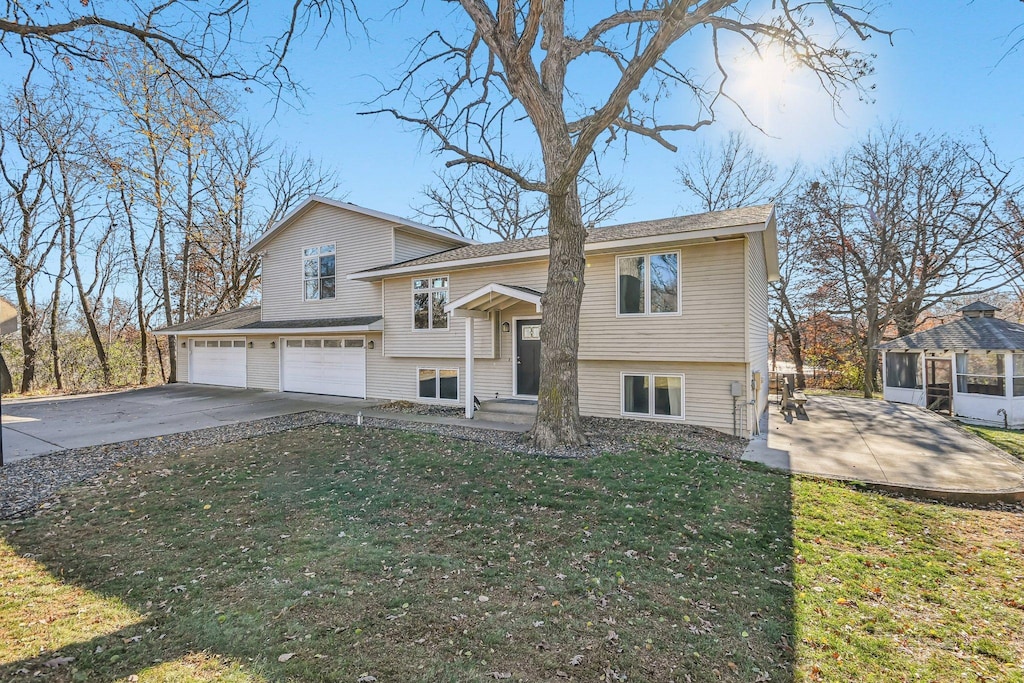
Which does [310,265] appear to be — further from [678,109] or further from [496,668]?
[496,668]

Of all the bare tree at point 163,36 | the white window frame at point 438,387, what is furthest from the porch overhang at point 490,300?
the bare tree at point 163,36

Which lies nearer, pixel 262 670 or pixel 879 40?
pixel 262 670

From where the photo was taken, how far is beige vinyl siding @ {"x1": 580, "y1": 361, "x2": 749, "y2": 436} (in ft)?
31.1

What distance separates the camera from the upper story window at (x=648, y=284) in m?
9.86

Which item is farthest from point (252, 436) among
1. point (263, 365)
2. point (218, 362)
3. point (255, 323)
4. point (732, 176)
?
point (732, 176)

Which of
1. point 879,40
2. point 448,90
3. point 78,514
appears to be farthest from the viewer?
point 448,90

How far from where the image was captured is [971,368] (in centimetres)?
1390

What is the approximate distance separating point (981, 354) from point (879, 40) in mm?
11414

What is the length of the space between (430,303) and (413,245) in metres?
2.64

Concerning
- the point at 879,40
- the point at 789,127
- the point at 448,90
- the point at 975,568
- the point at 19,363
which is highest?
the point at 448,90

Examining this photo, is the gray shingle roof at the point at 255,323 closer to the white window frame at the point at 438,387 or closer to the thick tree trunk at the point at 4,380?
Result: the white window frame at the point at 438,387

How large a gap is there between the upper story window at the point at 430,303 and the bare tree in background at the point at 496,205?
12239 millimetres

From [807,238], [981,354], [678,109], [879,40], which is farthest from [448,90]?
[807,238]

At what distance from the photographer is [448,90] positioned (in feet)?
34.7
